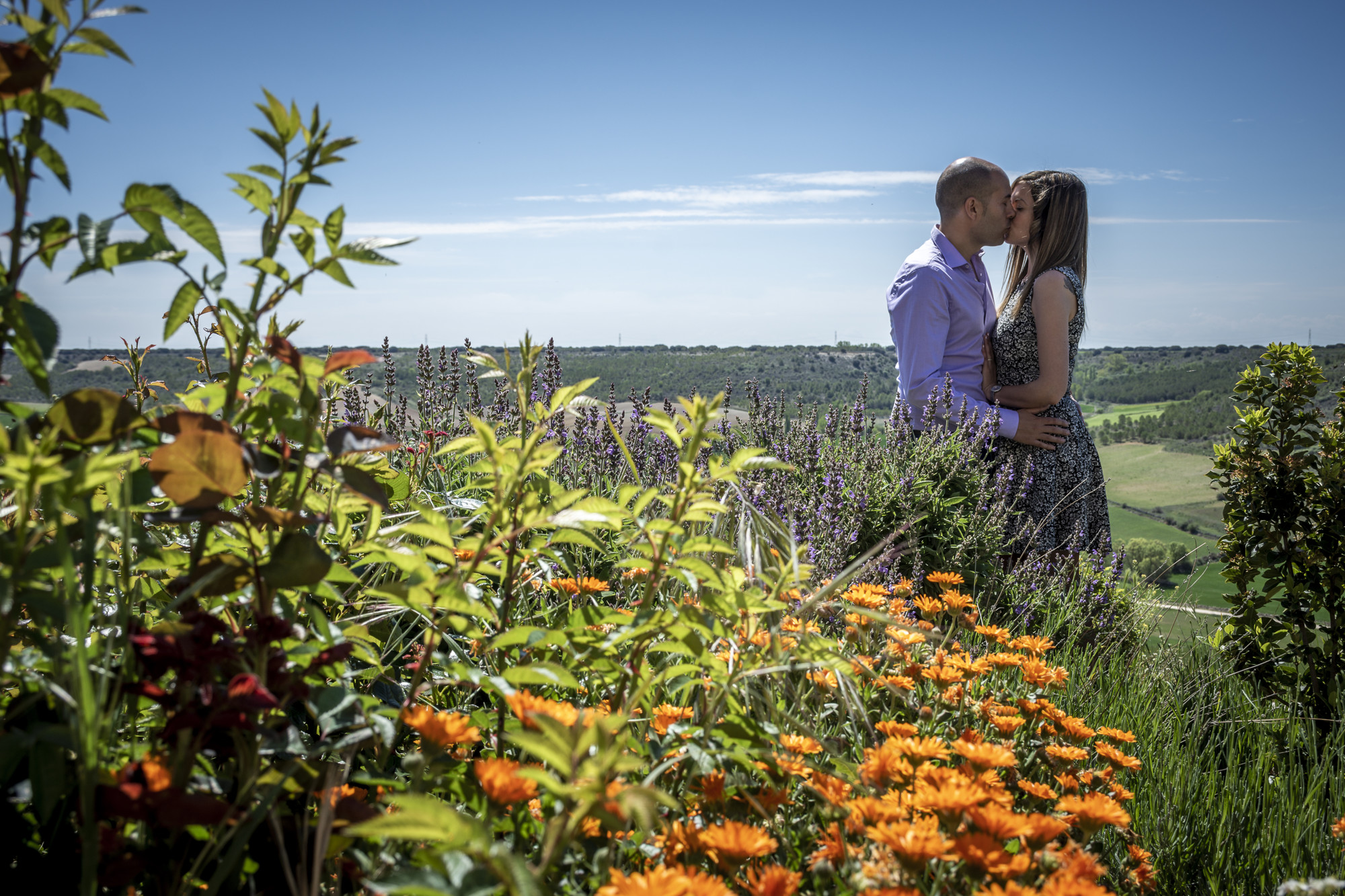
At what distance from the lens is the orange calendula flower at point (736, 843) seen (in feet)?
2.81

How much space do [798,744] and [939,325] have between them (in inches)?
128

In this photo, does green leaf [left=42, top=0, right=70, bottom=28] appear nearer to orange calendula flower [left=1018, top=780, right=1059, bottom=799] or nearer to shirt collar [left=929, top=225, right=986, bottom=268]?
orange calendula flower [left=1018, top=780, right=1059, bottom=799]

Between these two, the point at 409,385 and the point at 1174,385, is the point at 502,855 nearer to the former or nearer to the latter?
the point at 409,385

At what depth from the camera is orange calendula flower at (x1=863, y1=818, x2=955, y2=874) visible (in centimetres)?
83

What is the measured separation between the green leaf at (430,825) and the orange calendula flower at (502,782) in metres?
0.15

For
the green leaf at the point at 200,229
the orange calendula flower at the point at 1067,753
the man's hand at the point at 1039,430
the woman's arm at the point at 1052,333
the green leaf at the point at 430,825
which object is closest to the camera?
the green leaf at the point at 430,825

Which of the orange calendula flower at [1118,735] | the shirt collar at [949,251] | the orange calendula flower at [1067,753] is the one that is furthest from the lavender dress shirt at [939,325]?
the orange calendula flower at [1067,753]

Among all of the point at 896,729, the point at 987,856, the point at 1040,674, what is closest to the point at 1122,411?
the point at 1040,674

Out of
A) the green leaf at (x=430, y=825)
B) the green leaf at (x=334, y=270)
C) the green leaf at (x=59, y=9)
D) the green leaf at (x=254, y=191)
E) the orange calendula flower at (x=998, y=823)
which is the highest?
the green leaf at (x=59, y=9)

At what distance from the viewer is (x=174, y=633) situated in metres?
0.87

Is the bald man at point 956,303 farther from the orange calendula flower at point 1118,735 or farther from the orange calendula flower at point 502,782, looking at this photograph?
the orange calendula flower at point 502,782

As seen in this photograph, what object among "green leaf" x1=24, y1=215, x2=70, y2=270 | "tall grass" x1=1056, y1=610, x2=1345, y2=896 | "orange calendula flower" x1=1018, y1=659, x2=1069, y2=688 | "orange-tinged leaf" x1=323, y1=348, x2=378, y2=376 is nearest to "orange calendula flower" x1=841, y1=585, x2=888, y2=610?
"orange calendula flower" x1=1018, y1=659, x2=1069, y2=688

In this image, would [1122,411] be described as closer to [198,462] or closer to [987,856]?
[987,856]

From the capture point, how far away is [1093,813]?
1.05m
